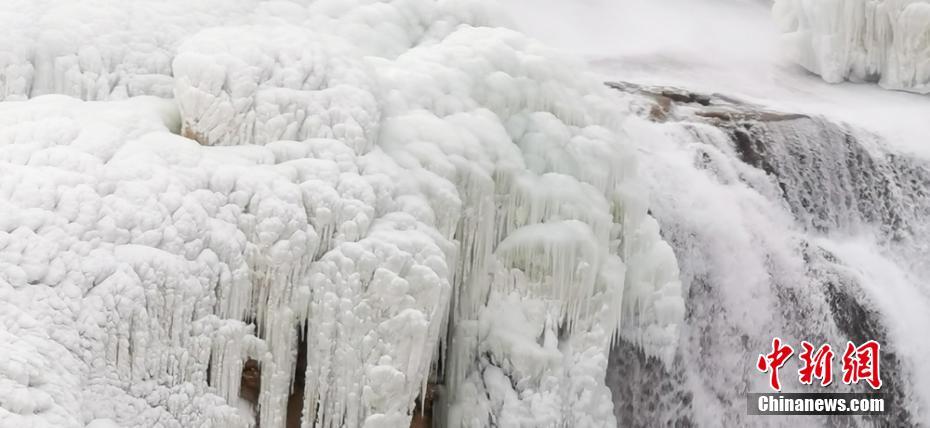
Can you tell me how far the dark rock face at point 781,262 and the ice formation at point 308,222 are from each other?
62 cm

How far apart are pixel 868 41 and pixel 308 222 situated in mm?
7251

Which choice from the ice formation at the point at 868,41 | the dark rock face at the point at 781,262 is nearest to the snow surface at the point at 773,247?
the dark rock face at the point at 781,262

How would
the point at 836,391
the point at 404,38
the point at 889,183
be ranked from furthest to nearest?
the point at 889,183
the point at 836,391
the point at 404,38

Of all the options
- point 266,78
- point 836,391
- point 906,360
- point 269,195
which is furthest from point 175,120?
point 906,360

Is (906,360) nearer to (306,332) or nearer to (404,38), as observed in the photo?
(404,38)

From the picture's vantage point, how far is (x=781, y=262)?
21.2 ft

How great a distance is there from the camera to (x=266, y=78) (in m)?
4.65

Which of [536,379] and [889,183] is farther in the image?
[889,183]

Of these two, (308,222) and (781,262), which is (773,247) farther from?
(308,222)

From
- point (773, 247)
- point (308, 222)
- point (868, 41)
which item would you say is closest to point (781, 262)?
point (773, 247)

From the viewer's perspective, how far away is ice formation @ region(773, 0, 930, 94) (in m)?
9.55

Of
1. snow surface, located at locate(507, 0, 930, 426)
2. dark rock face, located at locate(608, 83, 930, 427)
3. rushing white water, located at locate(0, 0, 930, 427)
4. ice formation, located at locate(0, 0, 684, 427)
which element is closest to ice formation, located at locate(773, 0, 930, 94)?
snow surface, located at locate(507, 0, 930, 426)

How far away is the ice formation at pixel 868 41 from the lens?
9555 mm

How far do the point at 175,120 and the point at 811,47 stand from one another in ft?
23.8
